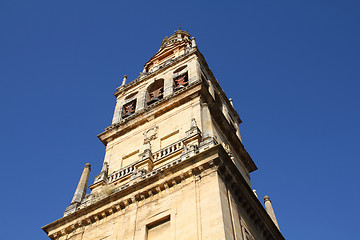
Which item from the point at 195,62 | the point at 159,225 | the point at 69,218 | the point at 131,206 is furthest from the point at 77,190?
the point at 195,62

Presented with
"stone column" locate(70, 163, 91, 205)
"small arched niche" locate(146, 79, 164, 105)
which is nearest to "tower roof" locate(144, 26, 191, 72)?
"small arched niche" locate(146, 79, 164, 105)

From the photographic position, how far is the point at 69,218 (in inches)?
891

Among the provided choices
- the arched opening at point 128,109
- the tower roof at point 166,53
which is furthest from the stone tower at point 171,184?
the tower roof at point 166,53

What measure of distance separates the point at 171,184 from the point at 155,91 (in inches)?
626

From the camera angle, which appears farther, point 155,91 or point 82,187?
point 155,91

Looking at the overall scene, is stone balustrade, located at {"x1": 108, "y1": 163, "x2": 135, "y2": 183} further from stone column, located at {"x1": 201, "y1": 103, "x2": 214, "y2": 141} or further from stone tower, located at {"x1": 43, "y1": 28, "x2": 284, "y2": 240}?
stone column, located at {"x1": 201, "y1": 103, "x2": 214, "y2": 141}

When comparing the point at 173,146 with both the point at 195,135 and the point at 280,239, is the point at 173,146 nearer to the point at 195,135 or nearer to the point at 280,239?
the point at 195,135

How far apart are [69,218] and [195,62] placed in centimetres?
1760

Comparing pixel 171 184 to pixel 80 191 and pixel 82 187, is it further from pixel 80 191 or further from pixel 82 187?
pixel 82 187

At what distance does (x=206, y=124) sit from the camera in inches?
958

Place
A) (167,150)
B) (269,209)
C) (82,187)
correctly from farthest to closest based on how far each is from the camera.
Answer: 1. (269,209)
2. (82,187)
3. (167,150)

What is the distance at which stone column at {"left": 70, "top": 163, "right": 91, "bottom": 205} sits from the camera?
79.2 ft

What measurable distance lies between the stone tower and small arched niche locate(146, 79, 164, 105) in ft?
5.19

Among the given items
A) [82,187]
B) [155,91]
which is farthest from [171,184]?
[155,91]
